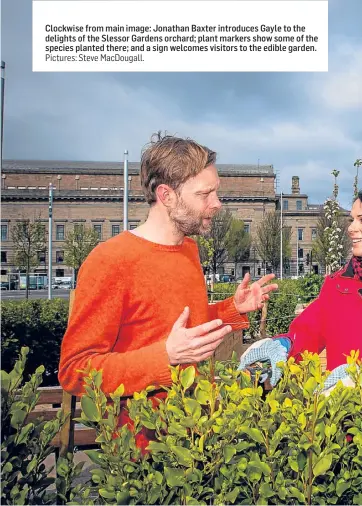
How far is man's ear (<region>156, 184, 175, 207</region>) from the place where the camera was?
1232mm

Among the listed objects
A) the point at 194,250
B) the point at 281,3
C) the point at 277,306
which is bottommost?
the point at 277,306

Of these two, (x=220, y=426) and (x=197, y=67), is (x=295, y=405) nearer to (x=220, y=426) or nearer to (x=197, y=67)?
(x=220, y=426)

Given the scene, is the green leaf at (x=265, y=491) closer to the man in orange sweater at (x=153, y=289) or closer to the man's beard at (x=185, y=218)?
the man in orange sweater at (x=153, y=289)

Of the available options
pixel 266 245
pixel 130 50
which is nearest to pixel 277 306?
pixel 266 245

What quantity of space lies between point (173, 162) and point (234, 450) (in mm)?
621

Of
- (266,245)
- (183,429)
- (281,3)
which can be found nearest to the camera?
(183,429)

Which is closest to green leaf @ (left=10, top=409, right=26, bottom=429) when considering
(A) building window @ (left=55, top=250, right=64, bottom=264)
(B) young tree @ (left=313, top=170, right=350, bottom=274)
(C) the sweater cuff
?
(C) the sweater cuff

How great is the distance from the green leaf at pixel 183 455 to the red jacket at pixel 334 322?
1.85 ft

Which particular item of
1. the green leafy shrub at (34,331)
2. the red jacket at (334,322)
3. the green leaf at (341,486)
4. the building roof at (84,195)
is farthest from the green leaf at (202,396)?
the green leafy shrub at (34,331)

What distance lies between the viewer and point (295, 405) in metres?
0.93

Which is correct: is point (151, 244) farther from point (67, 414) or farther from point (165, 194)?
point (67, 414)

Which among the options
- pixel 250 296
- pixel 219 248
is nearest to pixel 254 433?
pixel 250 296

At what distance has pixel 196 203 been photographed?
4.05 feet

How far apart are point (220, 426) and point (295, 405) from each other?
0.13m
